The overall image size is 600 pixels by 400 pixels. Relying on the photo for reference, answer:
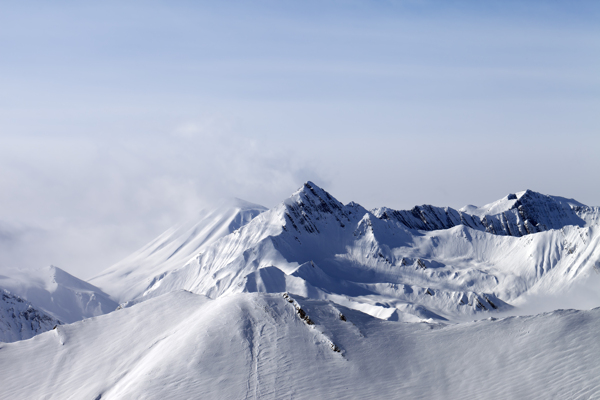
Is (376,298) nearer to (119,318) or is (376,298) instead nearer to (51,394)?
(119,318)

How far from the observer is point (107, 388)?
63500mm

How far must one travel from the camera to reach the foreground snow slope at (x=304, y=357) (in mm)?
56844

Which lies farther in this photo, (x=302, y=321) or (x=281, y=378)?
(x=302, y=321)

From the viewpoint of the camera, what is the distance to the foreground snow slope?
5684 centimetres

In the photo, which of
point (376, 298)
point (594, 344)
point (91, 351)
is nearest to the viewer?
point (594, 344)

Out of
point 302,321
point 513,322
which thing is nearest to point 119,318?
point 302,321

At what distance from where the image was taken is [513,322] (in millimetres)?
64625

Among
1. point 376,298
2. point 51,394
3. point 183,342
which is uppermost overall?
point 183,342

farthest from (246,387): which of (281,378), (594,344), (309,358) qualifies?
(594,344)

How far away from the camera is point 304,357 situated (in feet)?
205

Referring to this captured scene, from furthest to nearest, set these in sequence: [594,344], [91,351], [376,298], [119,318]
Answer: [376,298] < [119,318] < [91,351] < [594,344]

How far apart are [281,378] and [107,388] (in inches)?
839

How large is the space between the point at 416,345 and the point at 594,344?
1904 centimetres

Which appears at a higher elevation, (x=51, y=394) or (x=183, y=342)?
(x=183, y=342)
